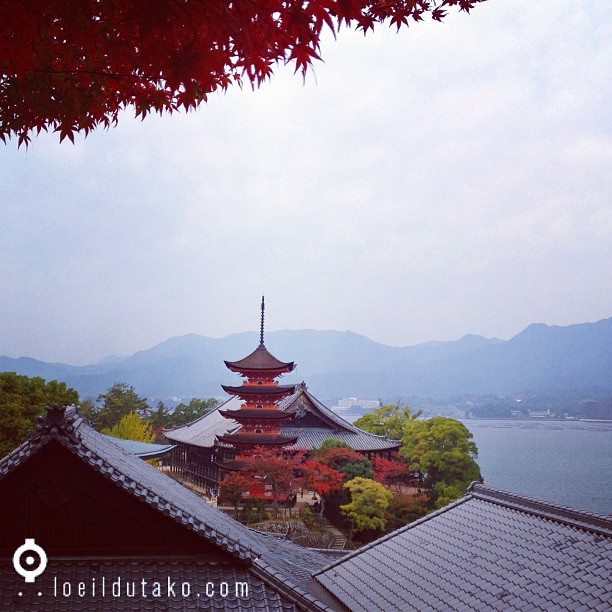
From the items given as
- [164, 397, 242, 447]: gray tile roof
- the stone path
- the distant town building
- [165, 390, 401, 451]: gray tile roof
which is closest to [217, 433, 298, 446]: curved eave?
[165, 390, 401, 451]: gray tile roof

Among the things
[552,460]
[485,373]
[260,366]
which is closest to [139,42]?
[260,366]

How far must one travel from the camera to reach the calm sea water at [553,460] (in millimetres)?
32688

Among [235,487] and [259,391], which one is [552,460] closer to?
[259,391]

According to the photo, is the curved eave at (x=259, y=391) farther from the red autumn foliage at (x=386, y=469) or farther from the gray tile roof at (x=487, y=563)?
the gray tile roof at (x=487, y=563)

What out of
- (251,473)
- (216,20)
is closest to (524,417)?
(251,473)

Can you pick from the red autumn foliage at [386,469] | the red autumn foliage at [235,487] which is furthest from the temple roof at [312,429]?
the red autumn foliage at [235,487]

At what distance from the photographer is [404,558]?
754cm

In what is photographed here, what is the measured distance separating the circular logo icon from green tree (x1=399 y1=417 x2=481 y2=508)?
1908cm

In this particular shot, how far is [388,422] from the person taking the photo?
102ft

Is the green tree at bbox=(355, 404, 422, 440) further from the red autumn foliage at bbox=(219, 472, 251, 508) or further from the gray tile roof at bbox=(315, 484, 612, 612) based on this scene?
the gray tile roof at bbox=(315, 484, 612, 612)

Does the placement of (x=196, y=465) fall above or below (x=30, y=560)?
below

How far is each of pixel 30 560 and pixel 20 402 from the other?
12.7 metres

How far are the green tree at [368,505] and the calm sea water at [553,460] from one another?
5.39 meters

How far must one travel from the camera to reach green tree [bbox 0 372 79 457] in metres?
15.5
